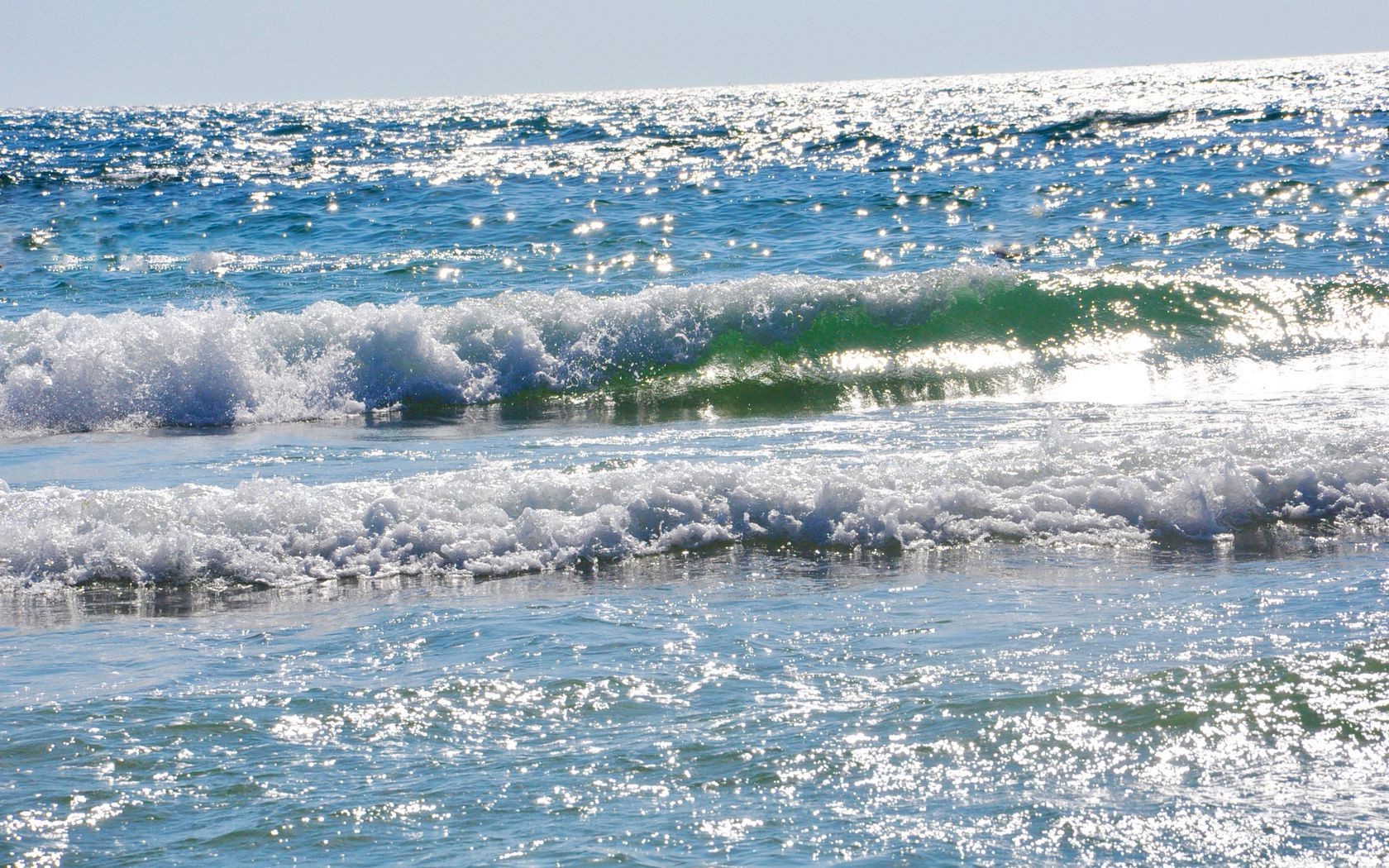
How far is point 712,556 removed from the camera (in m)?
6.38

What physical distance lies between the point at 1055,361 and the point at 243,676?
8.90 m

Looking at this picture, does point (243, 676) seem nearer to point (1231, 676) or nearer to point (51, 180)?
point (1231, 676)

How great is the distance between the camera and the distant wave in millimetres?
11273

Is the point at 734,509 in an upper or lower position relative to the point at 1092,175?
lower

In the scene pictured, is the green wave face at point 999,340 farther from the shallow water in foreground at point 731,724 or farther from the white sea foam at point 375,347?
the shallow water in foreground at point 731,724

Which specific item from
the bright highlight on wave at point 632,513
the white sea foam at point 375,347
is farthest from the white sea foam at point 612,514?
the white sea foam at point 375,347

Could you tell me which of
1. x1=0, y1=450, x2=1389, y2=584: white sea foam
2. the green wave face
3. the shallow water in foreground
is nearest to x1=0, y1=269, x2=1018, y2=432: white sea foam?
the green wave face

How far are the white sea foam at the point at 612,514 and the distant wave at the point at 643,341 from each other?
4.39m

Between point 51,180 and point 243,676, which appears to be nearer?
point 243,676

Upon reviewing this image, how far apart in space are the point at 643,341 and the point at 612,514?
5970mm

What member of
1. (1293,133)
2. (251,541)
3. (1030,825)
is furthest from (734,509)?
(1293,133)

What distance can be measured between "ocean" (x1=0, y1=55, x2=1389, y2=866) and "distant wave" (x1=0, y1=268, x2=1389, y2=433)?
0.16ft

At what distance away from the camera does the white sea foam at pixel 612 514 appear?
20.8ft

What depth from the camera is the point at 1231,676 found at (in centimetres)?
425
